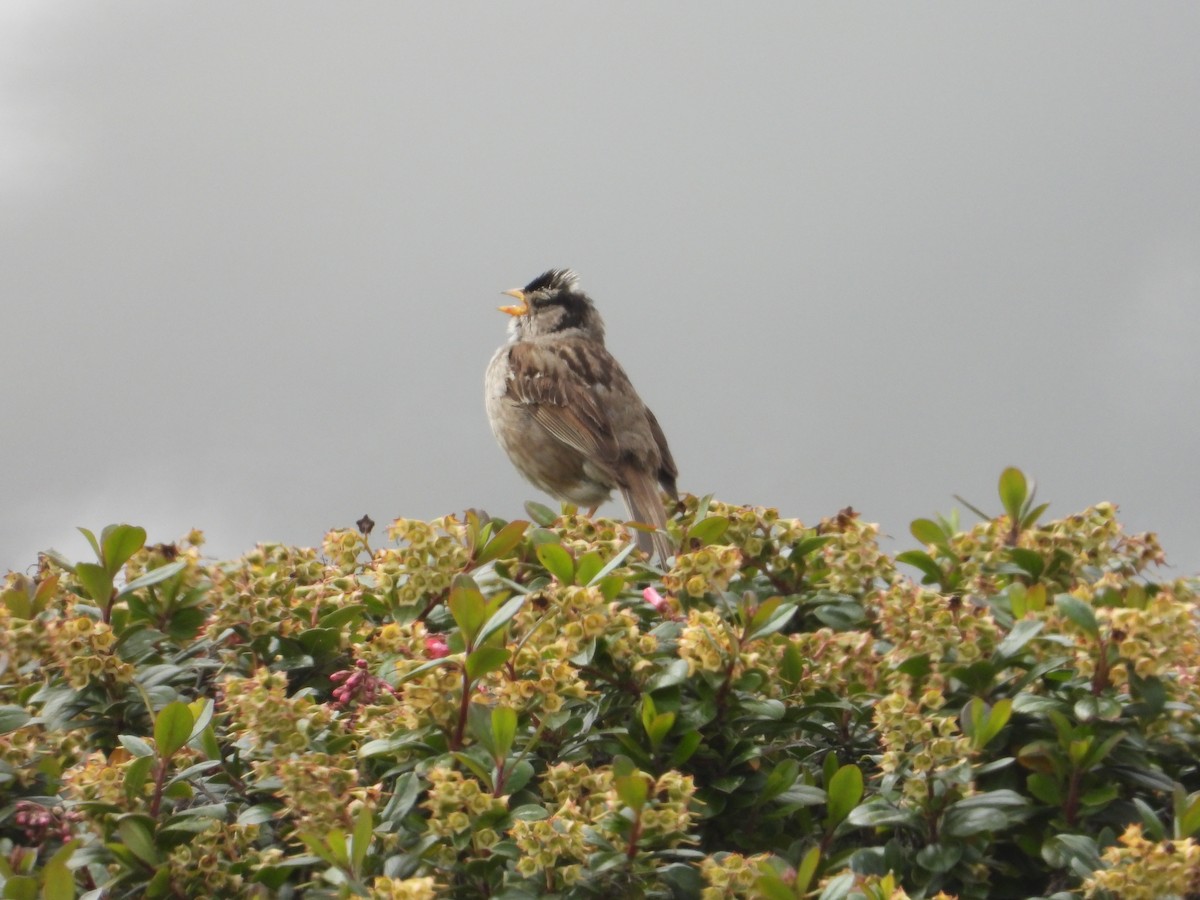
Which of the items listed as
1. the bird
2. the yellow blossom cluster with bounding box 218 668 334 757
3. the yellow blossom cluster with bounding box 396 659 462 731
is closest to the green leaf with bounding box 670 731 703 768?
the yellow blossom cluster with bounding box 396 659 462 731

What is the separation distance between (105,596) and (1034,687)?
214cm

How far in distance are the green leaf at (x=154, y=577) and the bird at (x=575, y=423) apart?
4.42 meters

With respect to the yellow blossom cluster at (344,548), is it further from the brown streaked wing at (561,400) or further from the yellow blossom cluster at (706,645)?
the brown streaked wing at (561,400)

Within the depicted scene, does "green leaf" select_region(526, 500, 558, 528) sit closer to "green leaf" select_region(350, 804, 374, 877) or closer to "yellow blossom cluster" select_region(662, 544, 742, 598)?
"yellow blossom cluster" select_region(662, 544, 742, 598)

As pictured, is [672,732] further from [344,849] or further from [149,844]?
[149,844]

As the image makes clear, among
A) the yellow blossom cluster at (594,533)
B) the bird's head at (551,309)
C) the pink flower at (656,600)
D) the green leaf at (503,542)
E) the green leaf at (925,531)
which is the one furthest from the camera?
the bird's head at (551,309)

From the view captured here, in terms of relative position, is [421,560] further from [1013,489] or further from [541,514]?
[1013,489]

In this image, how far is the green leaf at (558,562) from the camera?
10.3 ft

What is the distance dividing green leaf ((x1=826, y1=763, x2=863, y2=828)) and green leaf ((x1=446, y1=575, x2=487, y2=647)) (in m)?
0.79

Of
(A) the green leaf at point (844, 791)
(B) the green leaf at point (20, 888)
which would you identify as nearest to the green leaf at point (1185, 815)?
(A) the green leaf at point (844, 791)

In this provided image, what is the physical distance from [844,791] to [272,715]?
116 cm

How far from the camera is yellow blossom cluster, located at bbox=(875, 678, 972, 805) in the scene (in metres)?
2.61

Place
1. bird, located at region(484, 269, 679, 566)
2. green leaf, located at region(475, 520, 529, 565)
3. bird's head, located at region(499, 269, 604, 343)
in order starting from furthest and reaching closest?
bird's head, located at region(499, 269, 604, 343), bird, located at region(484, 269, 679, 566), green leaf, located at region(475, 520, 529, 565)

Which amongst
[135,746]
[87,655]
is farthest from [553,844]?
[87,655]
